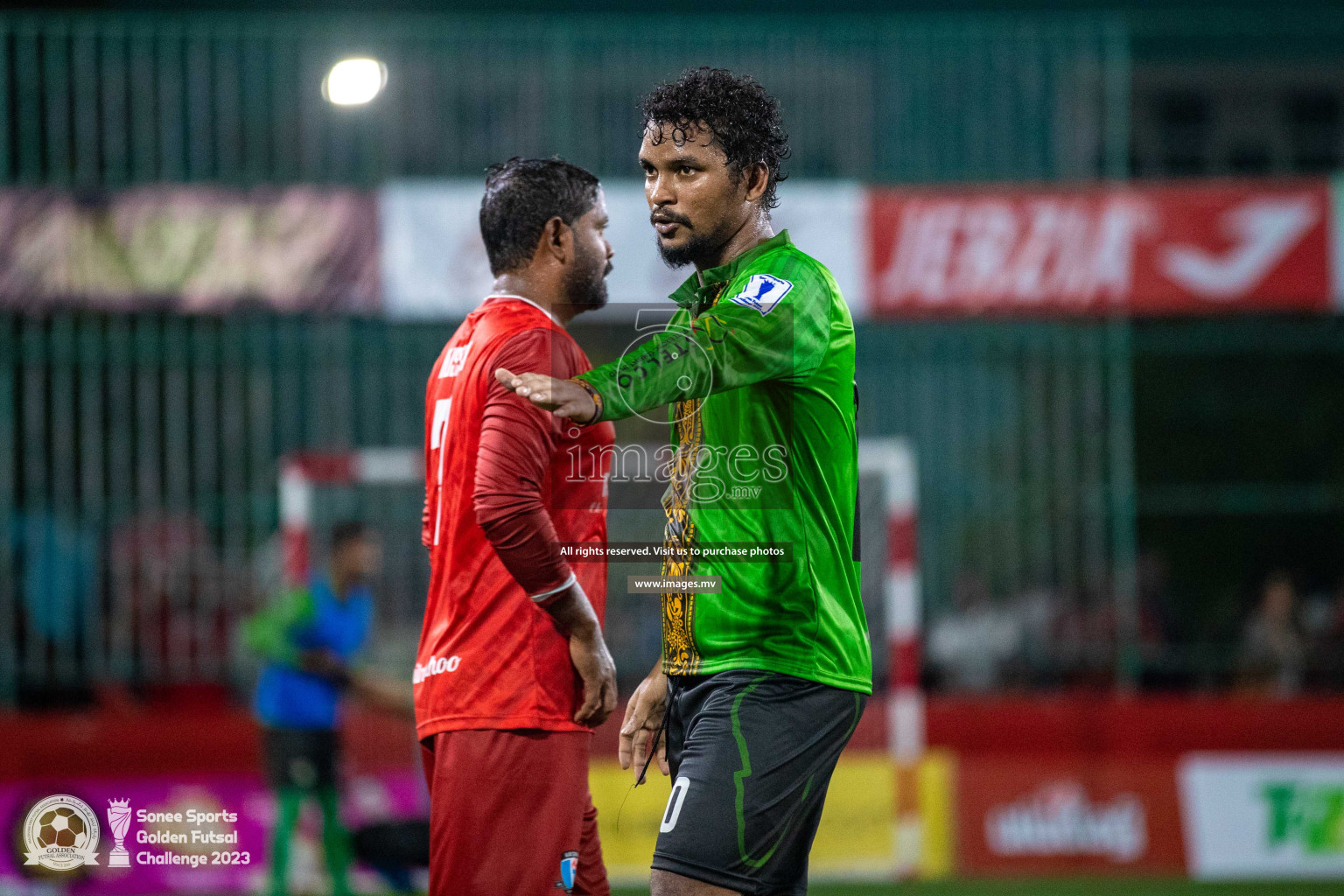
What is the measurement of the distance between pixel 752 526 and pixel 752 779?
516 millimetres

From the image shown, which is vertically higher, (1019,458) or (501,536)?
(1019,458)

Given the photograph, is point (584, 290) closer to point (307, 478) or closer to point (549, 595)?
point (549, 595)

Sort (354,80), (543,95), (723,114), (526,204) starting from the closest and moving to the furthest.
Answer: (723,114) → (526,204) → (354,80) → (543,95)

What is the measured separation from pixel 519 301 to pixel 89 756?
21.6 feet

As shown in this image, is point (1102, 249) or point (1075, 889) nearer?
point (1075, 889)

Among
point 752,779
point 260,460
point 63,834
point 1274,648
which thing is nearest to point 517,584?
point 752,779

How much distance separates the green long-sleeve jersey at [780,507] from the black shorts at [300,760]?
15.7 ft

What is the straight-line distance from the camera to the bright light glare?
389cm

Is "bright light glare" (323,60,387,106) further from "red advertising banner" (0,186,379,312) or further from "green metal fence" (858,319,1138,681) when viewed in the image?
"green metal fence" (858,319,1138,681)

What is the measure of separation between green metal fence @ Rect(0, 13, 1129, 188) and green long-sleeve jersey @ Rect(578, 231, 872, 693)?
6779 mm

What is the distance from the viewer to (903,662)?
8.92 metres

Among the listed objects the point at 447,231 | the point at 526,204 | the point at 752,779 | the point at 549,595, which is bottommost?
the point at 752,779

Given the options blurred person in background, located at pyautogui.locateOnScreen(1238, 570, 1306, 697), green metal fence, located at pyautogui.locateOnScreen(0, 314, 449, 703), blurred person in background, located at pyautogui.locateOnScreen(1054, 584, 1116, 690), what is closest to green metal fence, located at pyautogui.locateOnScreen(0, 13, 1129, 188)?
green metal fence, located at pyautogui.locateOnScreen(0, 314, 449, 703)

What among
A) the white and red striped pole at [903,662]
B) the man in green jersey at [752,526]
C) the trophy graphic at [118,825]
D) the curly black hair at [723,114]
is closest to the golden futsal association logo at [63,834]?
the trophy graphic at [118,825]
